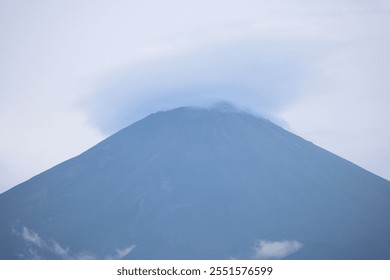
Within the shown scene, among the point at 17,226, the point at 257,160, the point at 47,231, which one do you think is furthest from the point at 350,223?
the point at 17,226

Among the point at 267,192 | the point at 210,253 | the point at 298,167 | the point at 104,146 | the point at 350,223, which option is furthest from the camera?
the point at 104,146

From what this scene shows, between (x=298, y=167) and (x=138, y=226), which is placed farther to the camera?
(x=298, y=167)

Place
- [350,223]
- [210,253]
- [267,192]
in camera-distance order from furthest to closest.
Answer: [267,192], [350,223], [210,253]

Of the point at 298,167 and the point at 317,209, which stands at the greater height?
the point at 298,167

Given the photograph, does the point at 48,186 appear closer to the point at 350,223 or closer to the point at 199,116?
the point at 199,116

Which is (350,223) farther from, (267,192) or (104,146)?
(104,146)

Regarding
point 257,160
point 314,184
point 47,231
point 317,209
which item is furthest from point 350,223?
point 47,231
